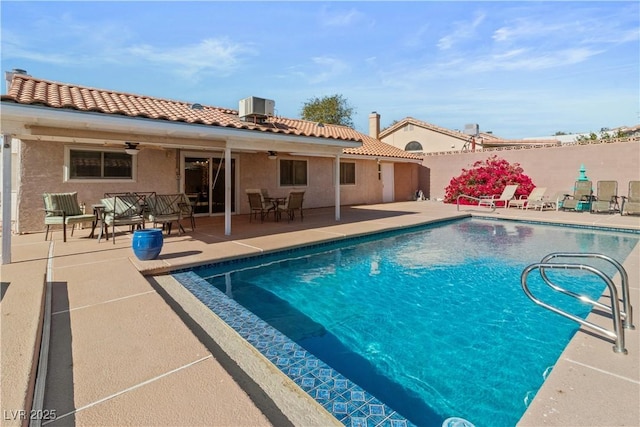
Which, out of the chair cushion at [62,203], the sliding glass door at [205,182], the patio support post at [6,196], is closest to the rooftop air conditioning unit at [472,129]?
the sliding glass door at [205,182]

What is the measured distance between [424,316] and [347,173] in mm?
14039

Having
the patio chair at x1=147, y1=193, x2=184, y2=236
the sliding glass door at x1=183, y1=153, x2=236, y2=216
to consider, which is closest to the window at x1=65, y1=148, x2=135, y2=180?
the sliding glass door at x1=183, y1=153, x2=236, y2=216

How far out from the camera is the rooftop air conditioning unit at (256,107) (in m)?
10.3

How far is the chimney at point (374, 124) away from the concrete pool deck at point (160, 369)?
2140 centimetres

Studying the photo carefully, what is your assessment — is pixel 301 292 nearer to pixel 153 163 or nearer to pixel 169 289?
pixel 169 289

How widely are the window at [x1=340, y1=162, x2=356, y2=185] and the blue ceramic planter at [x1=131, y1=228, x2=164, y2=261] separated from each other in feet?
41.8

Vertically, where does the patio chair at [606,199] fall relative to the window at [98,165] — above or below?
below

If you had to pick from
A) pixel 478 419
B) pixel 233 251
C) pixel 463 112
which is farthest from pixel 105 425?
pixel 463 112

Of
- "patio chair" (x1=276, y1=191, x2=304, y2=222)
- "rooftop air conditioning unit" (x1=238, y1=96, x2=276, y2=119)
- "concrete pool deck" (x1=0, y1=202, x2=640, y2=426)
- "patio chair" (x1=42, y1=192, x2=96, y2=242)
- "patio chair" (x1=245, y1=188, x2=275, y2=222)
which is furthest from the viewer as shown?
"patio chair" (x1=245, y1=188, x2=275, y2=222)

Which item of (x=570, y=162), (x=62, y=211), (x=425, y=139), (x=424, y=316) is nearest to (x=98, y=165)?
(x=62, y=211)

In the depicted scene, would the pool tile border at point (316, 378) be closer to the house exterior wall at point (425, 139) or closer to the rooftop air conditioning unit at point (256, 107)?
the rooftop air conditioning unit at point (256, 107)

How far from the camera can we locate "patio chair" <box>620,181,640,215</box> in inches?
516

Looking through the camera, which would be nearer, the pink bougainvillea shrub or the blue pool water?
the blue pool water

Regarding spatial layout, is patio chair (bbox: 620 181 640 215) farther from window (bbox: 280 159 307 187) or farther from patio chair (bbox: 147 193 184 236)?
patio chair (bbox: 147 193 184 236)
